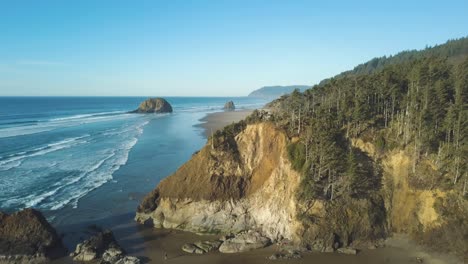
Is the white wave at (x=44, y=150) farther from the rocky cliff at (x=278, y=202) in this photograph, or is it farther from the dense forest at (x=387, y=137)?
the dense forest at (x=387, y=137)

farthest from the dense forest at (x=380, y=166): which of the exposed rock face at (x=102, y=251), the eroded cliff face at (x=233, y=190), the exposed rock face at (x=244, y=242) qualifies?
the exposed rock face at (x=102, y=251)

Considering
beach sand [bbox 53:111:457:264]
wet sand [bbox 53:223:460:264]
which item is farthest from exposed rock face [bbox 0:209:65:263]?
wet sand [bbox 53:223:460:264]

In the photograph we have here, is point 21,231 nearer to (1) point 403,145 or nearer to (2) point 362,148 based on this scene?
(2) point 362,148

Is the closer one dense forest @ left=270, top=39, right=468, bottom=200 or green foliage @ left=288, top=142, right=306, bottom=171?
dense forest @ left=270, top=39, right=468, bottom=200

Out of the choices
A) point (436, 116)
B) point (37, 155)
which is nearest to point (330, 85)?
point (436, 116)

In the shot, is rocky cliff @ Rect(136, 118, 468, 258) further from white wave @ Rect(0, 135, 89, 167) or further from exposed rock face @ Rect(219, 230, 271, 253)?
white wave @ Rect(0, 135, 89, 167)

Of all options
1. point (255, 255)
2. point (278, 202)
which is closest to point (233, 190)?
point (278, 202)
